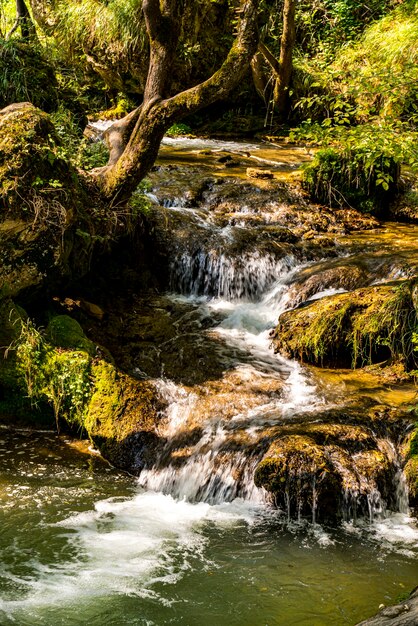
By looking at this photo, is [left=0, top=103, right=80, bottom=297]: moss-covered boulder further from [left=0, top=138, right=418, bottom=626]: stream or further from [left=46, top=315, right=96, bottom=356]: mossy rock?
[left=0, top=138, right=418, bottom=626]: stream

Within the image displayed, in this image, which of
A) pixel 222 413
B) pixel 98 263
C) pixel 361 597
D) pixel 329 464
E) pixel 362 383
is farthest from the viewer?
pixel 98 263

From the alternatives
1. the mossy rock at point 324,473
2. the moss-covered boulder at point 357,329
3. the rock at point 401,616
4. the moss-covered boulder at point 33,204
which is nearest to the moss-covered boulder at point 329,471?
the mossy rock at point 324,473

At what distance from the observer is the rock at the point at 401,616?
262 centimetres

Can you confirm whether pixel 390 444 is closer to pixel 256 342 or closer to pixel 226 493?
pixel 226 493

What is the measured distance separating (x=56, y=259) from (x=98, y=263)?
5.98 ft

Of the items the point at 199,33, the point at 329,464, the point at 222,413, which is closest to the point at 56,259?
the point at 222,413

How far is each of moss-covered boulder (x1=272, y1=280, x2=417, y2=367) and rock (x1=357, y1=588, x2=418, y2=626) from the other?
4433 mm

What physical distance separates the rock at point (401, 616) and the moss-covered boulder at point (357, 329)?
4.43 m

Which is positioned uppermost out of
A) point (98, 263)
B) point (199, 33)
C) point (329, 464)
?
point (199, 33)

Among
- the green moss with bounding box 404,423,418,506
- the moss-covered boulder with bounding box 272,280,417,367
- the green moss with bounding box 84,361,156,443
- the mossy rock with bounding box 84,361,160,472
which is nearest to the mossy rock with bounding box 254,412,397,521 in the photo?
the green moss with bounding box 404,423,418,506

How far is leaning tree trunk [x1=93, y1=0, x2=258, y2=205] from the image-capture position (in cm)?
756

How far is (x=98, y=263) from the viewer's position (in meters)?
9.01

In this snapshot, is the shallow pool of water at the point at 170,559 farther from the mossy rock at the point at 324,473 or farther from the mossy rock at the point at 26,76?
the mossy rock at the point at 26,76

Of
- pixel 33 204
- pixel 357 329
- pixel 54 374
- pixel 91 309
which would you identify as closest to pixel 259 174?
pixel 91 309
